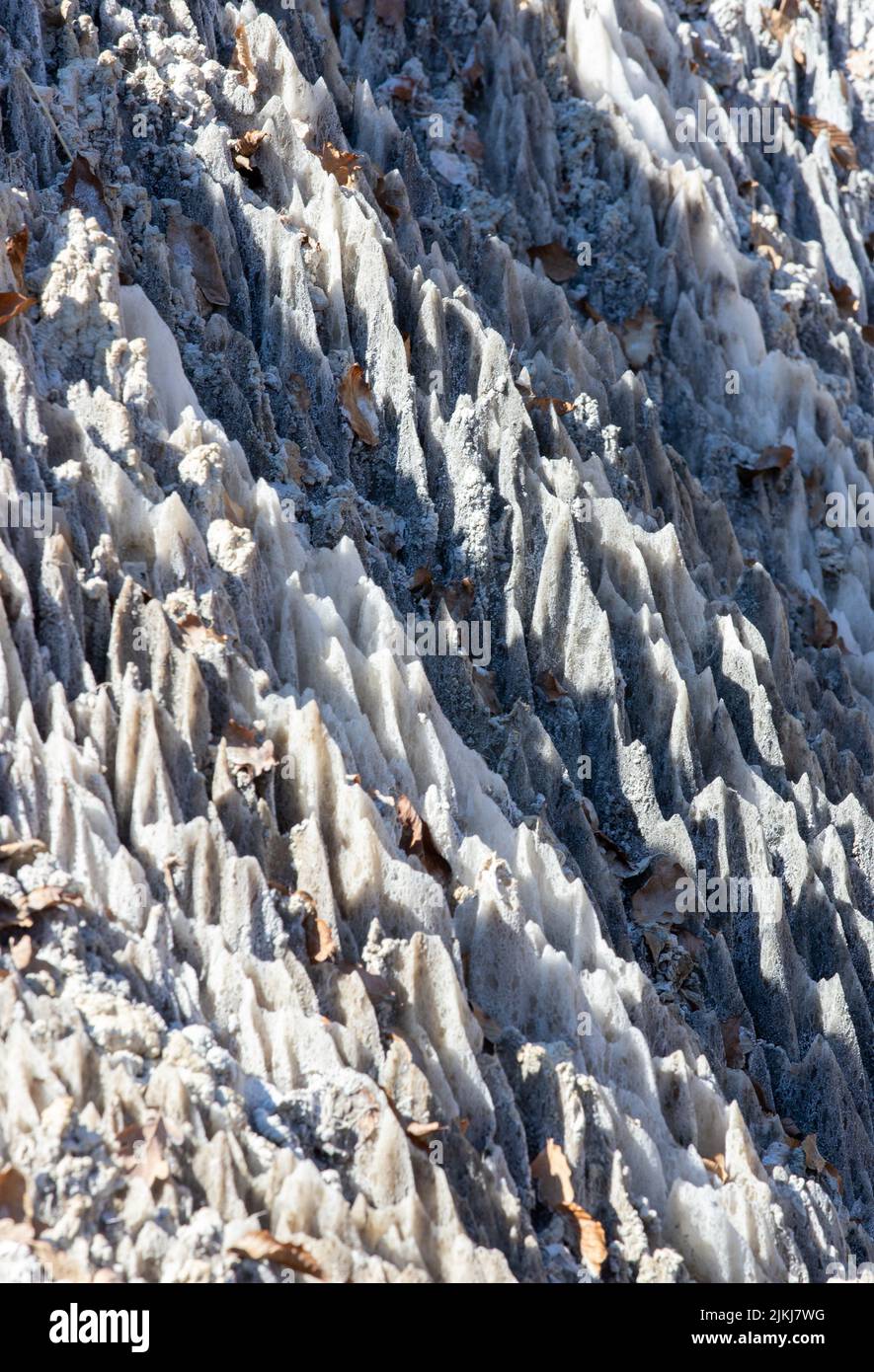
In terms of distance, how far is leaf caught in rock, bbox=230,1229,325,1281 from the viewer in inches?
192

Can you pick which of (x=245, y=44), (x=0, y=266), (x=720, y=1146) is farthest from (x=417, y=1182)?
(x=245, y=44)

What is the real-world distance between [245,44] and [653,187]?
373 cm

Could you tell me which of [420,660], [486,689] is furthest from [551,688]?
[420,660]

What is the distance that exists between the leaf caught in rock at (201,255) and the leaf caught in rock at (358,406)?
80cm

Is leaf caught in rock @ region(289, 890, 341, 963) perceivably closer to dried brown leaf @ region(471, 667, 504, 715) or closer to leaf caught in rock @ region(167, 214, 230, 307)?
dried brown leaf @ region(471, 667, 504, 715)

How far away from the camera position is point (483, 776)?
7461 mm

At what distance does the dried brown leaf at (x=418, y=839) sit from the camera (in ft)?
21.8

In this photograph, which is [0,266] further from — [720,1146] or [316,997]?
[720,1146]

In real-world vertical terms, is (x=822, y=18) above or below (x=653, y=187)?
above

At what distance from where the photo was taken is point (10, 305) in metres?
6.60

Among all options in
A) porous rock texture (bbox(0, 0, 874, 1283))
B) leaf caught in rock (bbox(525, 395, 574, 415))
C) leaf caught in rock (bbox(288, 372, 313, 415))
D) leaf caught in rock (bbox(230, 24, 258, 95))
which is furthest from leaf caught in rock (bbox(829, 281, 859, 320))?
leaf caught in rock (bbox(288, 372, 313, 415))

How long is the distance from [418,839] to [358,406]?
3061mm

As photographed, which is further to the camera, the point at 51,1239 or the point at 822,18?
the point at 822,18

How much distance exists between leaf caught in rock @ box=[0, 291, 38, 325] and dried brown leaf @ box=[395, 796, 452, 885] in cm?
267
